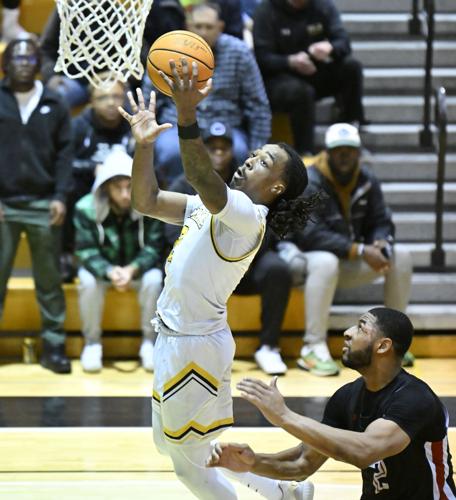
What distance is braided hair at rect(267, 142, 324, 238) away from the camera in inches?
164

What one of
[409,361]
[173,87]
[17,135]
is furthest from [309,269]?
[173,87]

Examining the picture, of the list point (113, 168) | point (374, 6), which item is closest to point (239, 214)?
point (113, 168)

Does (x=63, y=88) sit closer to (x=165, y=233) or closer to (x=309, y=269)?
(x=165, y=233)

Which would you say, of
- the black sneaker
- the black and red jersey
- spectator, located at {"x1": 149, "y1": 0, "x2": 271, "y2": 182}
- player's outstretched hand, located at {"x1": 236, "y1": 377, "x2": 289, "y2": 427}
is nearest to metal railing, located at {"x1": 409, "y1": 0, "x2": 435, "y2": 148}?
spectator, located at {"x1": 149, "y1": 0, "x2": 271, "y2": 182}

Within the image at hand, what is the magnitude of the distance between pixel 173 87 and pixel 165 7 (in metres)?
4.22

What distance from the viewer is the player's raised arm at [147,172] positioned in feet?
13.0

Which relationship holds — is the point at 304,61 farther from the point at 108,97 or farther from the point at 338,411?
the point at 338,411

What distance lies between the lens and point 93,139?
723 centimetres

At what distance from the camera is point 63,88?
7.69 m

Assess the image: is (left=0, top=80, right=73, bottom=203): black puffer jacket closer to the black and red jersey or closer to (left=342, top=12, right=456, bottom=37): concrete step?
(left=342, top=12, right=456, bottom=37): concrete step

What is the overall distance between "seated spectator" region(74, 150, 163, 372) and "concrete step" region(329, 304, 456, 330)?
3.96 ft

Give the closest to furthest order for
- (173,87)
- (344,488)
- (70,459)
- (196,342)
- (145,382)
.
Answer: (173,87), (196,342), (344,488), (70,459), (145,382)

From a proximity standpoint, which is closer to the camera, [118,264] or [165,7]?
[118,264]

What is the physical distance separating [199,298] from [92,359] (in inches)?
109
